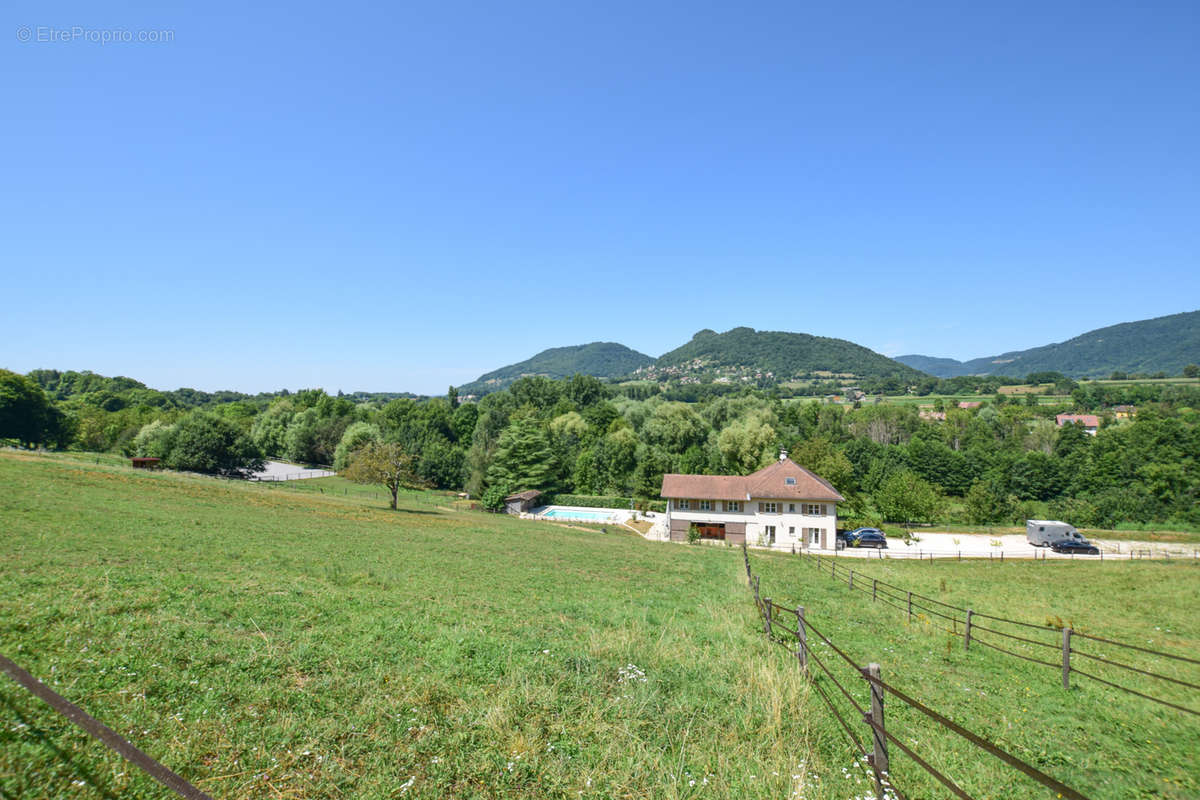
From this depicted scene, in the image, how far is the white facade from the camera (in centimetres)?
4241

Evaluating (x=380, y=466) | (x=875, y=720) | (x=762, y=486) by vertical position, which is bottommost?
(x=762, y=486)

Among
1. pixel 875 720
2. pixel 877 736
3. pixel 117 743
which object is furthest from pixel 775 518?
pixel 117 743

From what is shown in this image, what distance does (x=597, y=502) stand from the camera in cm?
6562

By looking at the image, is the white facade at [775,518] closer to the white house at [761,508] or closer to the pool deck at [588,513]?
the white house at [761,508]

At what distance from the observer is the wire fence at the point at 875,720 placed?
3.23m

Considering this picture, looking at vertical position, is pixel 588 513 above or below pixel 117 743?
below

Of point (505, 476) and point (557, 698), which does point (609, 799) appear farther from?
point (505, 476)

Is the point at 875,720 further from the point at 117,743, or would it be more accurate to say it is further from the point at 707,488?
the point at 707,488

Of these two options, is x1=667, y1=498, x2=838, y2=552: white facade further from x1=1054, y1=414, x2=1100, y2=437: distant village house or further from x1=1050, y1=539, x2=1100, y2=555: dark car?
x1=1054, y1=414, x2=1100, y2=437: distant village house

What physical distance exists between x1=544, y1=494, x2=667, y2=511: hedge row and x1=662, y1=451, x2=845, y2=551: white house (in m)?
15.3

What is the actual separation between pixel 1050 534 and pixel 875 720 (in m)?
53.1

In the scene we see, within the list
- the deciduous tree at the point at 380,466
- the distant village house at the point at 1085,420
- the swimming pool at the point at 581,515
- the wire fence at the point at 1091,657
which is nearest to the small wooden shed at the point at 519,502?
the swimming pool at the point at 581,515

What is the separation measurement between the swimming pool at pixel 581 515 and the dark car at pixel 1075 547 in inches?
1583

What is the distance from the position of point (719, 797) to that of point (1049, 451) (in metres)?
110
